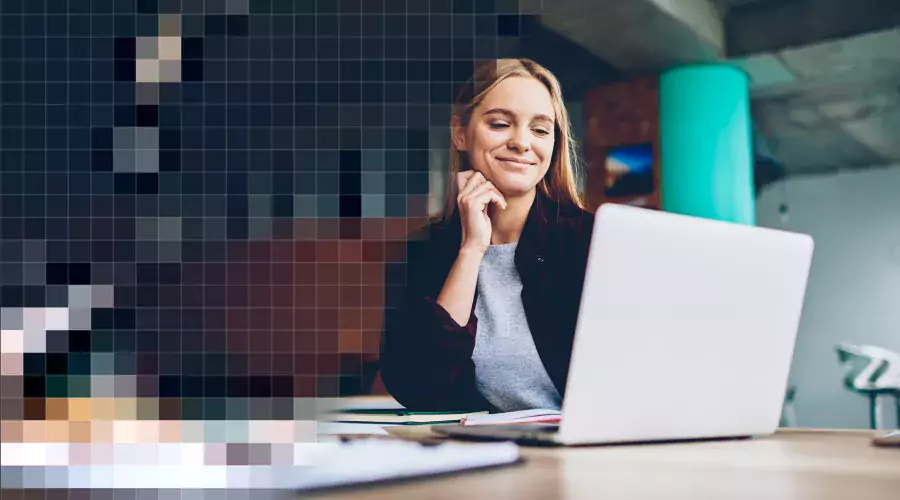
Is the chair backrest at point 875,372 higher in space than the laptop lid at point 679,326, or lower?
lower

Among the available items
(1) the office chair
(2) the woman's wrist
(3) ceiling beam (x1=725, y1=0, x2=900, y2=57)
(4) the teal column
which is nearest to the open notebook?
(2) the woman's wrist

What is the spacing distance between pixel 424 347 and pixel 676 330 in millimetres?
981

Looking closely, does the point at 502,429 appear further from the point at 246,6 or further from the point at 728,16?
the point at 728,16

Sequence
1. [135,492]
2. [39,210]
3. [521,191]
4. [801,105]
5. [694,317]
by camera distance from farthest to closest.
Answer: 1. [801,105]
2. [39,210]
3. [521,191]
4. [694,317]
5. [135,492]

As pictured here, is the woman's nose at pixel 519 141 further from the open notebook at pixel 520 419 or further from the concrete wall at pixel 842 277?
the concrete wall at pixel 842 277

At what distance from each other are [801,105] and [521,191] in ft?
13.0

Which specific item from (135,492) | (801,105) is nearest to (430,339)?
(135,492)

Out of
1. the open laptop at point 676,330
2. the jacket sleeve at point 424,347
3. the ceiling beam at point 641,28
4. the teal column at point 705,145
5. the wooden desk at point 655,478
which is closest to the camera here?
the wooden desk at point 655,478

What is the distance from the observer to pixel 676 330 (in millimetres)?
762

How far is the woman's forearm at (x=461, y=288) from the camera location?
66.0 inches

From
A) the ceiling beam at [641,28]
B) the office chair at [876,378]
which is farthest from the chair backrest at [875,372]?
the ceiling beam at [641,28]

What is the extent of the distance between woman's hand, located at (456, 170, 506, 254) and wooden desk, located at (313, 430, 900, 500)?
102 cm

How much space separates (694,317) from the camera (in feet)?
2.54
